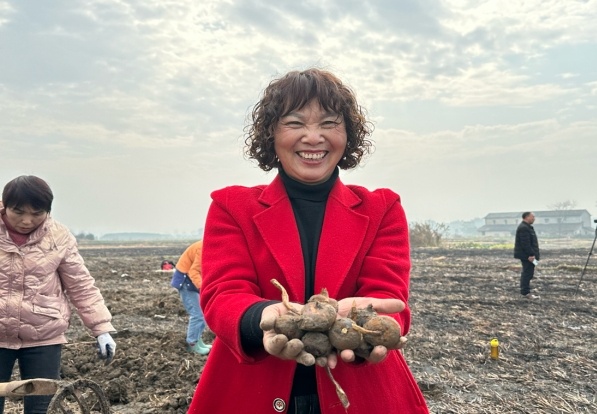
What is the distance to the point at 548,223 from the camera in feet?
380

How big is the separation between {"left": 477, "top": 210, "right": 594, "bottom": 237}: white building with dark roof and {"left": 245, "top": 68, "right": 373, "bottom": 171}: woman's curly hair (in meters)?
111

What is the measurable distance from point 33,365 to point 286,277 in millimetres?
2270

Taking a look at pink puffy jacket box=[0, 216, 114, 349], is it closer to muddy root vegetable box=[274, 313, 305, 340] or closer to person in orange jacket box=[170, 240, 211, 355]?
muddy root vegetable box=[274, 313, 305, 340]

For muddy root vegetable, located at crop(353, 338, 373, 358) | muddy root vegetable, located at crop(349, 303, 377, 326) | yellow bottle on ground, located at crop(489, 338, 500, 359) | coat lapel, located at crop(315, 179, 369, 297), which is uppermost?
coat lapel, located at crop(315, 179, 369, 297)

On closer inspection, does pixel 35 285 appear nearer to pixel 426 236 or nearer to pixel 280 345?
pixel 280 345

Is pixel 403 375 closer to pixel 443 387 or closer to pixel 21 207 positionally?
pixel 21 207

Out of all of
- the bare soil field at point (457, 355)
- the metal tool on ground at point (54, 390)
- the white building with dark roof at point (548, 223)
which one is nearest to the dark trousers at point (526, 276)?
the bare soil field at point (457, 355)

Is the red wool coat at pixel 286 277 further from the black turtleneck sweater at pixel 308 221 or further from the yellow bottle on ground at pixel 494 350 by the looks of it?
the yellow bottle on ground at pixel 494 350

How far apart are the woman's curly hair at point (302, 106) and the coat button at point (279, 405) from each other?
0.85 m

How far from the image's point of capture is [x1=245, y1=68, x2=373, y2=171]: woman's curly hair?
6.17ft

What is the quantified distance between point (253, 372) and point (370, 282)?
47 centimetres

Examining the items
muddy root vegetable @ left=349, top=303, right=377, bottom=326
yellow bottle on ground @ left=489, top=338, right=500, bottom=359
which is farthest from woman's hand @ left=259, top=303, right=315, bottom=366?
yellow bottle on ground @ left=489, top=338, right=500, bottom=359

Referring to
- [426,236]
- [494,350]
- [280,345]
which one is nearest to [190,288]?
[494,350]

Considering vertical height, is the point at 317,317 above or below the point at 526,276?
above
